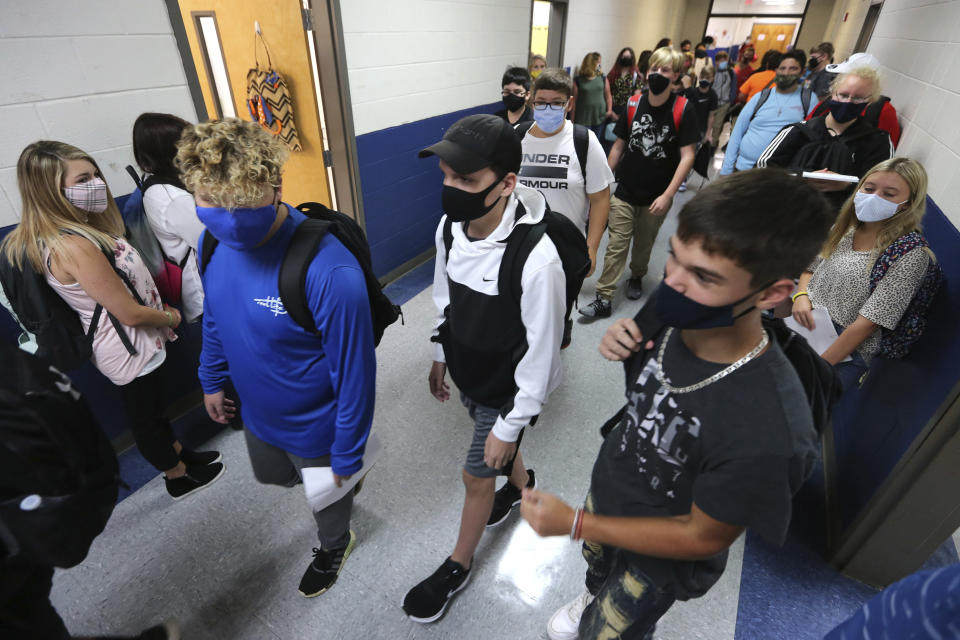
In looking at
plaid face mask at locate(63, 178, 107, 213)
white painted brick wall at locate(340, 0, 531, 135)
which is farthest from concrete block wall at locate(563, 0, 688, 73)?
plaid face mask at locate(63, 178, 107, 213)

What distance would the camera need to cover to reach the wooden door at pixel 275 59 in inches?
120

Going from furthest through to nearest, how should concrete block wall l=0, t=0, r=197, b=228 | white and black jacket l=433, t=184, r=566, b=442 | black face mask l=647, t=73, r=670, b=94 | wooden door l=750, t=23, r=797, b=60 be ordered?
wooden door l=750, t=23, r=797, b=60 → black face mask l=647, t=73, r=670, b=94 → concrete block wall l=0, t=0, r=197, b=228 → white and black jacket l=433, t=184, r=566, b=442

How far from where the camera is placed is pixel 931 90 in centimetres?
236

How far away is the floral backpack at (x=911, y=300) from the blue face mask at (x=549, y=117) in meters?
1.52

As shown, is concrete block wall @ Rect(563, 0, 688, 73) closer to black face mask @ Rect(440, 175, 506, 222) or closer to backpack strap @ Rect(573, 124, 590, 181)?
backpack strap @ Rect(573, 124, 590, 181)

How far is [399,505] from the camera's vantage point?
2.05m

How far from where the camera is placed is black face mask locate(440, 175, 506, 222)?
132cm

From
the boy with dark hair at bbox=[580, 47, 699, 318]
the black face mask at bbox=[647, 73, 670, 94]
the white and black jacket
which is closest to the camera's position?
the white and black jacket

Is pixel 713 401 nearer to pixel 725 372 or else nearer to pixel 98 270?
pixel 725 372

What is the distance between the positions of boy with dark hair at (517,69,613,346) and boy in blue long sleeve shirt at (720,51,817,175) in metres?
1.67

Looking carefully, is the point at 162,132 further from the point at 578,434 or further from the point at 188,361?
the point at 578,434

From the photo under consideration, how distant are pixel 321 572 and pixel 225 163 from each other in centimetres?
147

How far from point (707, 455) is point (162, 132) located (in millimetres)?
2252

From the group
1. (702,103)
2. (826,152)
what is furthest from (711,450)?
(702,103)
